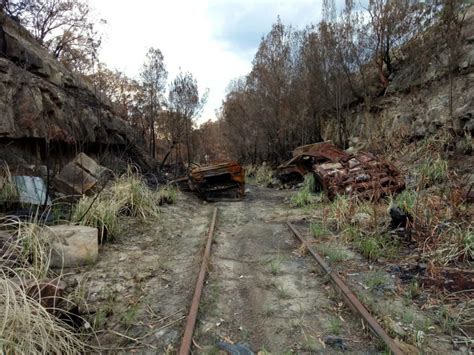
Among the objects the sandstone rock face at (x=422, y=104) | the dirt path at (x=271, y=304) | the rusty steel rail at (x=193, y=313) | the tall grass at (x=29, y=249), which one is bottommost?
the dirt path at (x=271, y=304)

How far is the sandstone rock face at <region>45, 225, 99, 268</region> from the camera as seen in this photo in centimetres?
446

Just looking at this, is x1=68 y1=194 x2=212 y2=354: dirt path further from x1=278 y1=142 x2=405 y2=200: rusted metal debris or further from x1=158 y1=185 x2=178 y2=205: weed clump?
x1=278 y1=142 x2=405 y2=200: rusted metal debris

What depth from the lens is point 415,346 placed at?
9.26ft

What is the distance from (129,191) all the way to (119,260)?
2665mm

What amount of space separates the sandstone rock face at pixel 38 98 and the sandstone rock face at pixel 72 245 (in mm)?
1468

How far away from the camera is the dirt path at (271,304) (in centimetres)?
300

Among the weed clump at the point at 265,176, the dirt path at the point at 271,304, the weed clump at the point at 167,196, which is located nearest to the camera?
the dirt path at the point at 271,304

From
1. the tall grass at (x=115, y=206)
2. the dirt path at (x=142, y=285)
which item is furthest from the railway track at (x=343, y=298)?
the tall grass at (x=115, y=206)

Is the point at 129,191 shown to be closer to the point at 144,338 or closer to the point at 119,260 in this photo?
the point at 119,260

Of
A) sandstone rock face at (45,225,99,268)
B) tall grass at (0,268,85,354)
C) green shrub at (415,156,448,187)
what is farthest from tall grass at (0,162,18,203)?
green shrub at (415,156,448,187)

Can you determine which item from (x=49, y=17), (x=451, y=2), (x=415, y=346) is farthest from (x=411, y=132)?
(x=49, y=17)

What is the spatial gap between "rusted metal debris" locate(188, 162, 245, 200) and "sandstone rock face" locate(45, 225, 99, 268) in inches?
264

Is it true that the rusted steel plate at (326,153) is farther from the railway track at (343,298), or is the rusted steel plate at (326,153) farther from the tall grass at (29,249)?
the tall grass at (29,249)

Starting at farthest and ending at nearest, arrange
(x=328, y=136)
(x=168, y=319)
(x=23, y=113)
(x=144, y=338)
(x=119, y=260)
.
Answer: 1. (x=328, y=136)
2. (x=23, y=113)
3. (x=119, y=260)
4. (x=168, y=319)
5. (x=144, y=338)
